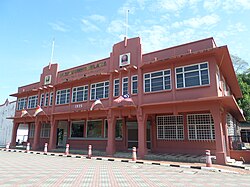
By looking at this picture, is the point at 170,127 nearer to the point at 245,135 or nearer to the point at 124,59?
the point at 124,59

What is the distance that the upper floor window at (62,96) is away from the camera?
22.8 m

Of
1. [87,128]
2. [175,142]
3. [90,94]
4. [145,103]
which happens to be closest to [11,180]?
[145,103]

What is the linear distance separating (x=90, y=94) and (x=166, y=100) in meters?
8.40

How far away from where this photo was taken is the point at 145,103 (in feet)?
53.7

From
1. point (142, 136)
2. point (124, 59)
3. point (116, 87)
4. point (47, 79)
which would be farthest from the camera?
point (47, 79)

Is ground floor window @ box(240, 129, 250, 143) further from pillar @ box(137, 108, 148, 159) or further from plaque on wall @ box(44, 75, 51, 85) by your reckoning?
plaque on wall @ box(44, 75, 51, 85)

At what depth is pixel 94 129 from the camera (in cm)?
2200

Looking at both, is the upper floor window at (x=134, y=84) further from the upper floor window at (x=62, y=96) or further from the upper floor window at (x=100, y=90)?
the upper floor window at (x=62, y=96)

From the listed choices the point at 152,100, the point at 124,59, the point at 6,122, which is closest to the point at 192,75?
the point at 152,100

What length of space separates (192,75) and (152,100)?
3.50 meters

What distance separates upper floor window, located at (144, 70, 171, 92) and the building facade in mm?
23661

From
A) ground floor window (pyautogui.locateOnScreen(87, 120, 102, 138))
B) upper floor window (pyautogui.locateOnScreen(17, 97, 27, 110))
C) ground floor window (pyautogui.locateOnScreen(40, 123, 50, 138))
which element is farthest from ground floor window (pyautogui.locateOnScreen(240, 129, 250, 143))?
upper floor window (pyautogui.locateOnScreen(17, 97, 27, 110))

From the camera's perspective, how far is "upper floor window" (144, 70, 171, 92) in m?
15.8

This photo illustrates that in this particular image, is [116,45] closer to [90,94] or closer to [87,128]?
[90,94]
